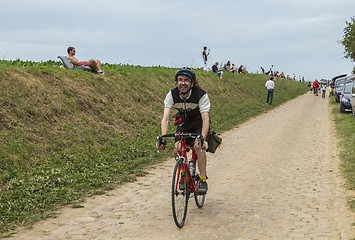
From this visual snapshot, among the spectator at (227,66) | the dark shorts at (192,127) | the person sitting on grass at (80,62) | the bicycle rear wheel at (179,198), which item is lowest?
the bicycle rear wheel at (179,198)

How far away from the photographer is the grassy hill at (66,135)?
7285 millimetres

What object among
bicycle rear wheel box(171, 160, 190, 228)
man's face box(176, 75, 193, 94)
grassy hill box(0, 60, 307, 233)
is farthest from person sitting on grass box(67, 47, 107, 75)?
bicycle rear wheel box(171, 160, 190, 228)

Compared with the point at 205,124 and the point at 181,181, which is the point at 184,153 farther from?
the point at 205,124

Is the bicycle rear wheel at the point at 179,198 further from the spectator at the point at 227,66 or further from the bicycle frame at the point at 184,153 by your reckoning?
the spectator at the point at 227,66

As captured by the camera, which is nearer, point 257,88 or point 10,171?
point 10,171

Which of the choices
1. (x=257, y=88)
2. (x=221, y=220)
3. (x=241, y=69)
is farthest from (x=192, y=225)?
(x=241, y=69)

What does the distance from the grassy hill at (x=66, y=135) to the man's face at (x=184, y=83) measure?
272 centimetres

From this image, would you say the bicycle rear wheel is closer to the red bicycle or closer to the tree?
the red bicycle

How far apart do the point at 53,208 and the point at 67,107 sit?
6.17m

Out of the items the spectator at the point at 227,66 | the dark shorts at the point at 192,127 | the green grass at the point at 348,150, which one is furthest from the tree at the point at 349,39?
the dark shorts at the point at 192,127

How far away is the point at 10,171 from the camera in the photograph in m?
8.12

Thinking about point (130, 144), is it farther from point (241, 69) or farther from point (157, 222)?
point (241, 69)

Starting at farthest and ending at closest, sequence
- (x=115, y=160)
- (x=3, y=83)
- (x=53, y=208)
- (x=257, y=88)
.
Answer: (x=257, y=88) → (x=3, y=83) → (x=115, y=160) → (x=53, y=208)

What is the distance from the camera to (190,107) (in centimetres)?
593
